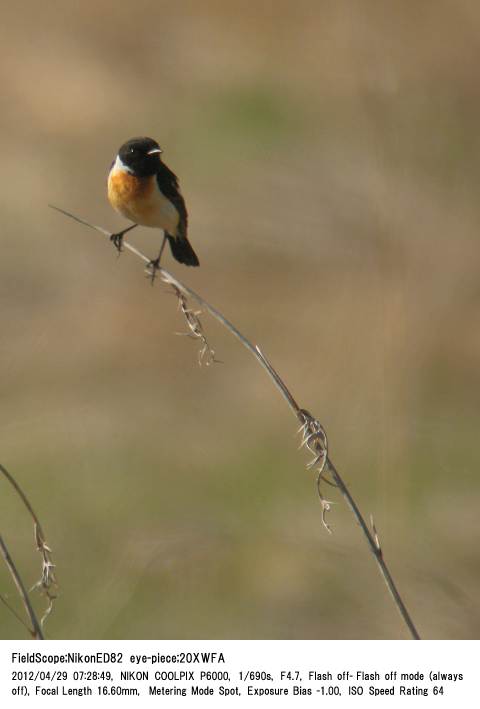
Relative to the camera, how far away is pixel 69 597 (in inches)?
101

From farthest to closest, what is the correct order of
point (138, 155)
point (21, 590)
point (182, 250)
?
1. point (182, 250)
2. point (138, 155)
3. point (21, 590)

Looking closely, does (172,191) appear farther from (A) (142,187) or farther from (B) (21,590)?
(B) (21,590)

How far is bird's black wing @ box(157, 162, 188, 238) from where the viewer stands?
63.3 inches

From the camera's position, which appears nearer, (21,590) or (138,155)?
(21,590)

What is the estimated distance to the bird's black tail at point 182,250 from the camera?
168cm

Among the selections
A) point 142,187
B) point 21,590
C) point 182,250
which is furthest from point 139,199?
point 21,590

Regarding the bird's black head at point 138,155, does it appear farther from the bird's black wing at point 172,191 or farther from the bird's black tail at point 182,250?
the bird's black tail at point 182,250

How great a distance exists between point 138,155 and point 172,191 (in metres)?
0.09

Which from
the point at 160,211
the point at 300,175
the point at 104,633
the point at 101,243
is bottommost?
the point at 104,633

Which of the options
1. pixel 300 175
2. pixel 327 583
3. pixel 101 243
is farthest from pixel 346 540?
pixel 300 175

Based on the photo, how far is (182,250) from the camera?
1.70 m

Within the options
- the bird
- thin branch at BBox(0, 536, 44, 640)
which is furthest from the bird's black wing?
thin branch at BBox(0, 536, 44, 640)

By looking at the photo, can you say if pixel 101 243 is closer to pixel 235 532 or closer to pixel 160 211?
pixel 235 532
